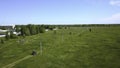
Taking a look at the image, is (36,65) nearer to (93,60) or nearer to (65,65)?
(65,65)

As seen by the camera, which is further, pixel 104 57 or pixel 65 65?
pixel 104 57

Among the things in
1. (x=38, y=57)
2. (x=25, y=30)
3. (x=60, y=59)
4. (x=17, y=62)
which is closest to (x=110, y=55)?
(x=60, y=59)

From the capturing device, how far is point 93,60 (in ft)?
128

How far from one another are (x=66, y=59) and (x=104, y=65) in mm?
9468

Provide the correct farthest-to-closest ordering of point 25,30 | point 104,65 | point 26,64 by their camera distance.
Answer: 1. point 25,30
2. point 26,64
3. point 104,65

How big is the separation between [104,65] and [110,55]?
27.7 ft

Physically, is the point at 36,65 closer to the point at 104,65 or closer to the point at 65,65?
the point at 65,65

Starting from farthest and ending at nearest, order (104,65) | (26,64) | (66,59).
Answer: (66,59), (26,64), (104,65)

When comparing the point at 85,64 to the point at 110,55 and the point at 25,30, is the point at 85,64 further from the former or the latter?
the point at 25,30

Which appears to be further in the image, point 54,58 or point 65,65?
point 54,58

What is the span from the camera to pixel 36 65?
121 feet

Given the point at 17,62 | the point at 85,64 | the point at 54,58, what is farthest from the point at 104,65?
the point at 17,62

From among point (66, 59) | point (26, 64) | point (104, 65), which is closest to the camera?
point (104, 65)

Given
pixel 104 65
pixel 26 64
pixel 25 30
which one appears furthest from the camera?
pixel 25 30
